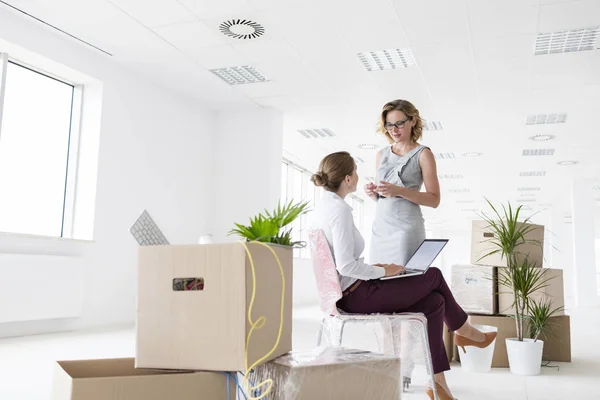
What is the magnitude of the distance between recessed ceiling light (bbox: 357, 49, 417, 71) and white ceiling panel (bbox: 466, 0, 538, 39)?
0.72 m

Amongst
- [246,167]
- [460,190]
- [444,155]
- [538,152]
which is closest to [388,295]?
[246,167]

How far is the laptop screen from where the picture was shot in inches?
80.1

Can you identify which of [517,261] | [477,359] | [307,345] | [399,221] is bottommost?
[307,345]

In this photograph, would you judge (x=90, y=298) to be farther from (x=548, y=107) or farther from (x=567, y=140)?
(x=567, y=140)

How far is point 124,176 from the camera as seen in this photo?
5.60 metres

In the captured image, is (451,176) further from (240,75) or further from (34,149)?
(34,149)

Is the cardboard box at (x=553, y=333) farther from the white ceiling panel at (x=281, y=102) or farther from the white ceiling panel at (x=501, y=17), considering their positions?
the white ceiling panel at (x=281, y=102)

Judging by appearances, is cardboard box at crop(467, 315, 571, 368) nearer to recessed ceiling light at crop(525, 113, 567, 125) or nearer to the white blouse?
the white blouse

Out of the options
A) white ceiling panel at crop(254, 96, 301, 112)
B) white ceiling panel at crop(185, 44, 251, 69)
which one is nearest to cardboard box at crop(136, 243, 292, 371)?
white ceiling panel at crop(185, 44, 251, 69)

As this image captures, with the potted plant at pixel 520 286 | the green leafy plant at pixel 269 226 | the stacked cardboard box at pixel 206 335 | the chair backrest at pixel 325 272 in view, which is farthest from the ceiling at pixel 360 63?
the stacked cardboard box at pixel 206 335

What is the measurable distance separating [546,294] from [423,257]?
1759 mm

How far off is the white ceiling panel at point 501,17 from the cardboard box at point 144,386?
374 centimetres

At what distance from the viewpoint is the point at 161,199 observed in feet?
20.2

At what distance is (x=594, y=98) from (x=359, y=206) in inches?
344
